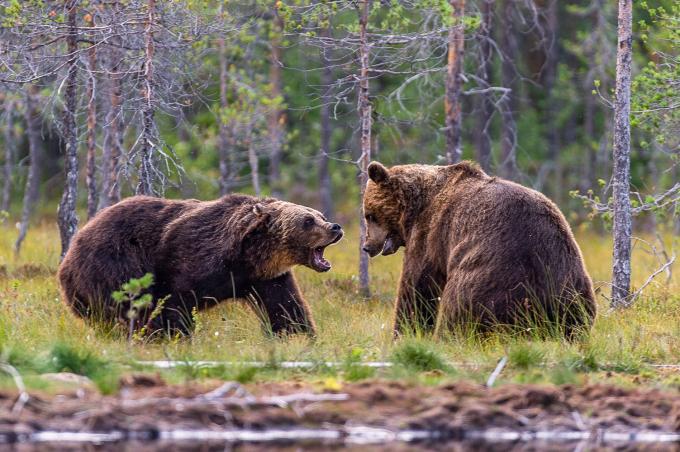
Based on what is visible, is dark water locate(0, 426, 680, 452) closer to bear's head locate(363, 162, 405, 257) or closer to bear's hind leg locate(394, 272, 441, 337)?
bear's hind leg locate(394, 272, 441, 337)

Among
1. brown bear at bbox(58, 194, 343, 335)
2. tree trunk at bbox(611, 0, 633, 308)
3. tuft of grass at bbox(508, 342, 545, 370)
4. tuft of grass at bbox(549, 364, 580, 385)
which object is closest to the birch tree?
brown bear at bbox(58, 194, 343, 335)

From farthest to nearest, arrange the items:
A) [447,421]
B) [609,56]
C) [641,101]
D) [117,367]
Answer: [609,56], [641,101], [117,367], [447,421]

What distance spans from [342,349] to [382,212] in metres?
1.80

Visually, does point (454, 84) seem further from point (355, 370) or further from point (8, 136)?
point (8, 136)

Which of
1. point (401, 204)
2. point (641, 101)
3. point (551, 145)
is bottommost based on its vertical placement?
point (551, 145)

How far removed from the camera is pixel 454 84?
45.3ft

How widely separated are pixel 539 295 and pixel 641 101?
3617 millimetres

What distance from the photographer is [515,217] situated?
884 cm

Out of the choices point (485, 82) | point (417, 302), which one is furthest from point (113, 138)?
point (417, 302)

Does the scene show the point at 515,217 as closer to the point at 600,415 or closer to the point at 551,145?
the point at 600,415

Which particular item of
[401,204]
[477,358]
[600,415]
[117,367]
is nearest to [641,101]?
[401,204]

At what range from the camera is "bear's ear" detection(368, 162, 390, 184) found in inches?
394

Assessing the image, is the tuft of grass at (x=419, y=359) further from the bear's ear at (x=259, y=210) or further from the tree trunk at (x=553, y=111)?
the tree trunk at (x=553, y=111)

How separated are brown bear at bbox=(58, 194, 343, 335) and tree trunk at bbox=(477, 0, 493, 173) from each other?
14.3 ft
